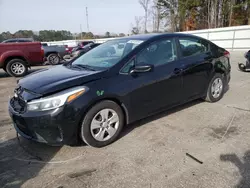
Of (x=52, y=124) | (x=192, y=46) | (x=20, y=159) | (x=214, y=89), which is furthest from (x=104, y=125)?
(x=214, y=89)

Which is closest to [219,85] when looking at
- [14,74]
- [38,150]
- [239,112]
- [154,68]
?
[239,112]

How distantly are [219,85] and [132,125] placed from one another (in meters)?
2.36

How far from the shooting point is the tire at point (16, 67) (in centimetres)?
895

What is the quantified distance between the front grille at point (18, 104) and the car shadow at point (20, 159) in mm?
618

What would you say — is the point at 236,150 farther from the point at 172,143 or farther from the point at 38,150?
the point at 38,150

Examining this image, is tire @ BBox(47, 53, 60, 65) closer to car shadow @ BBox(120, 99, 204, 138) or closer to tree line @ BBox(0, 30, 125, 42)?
car shadow @ BBox(120, 99, 204, 138)

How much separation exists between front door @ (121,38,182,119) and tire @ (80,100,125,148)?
281 mm

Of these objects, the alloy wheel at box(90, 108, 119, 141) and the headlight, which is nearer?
the headlight

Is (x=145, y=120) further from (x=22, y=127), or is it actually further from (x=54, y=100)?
(x=22, y=127)

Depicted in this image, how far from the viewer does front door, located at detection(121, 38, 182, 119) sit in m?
3.22

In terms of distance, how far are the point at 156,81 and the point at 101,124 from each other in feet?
3.77

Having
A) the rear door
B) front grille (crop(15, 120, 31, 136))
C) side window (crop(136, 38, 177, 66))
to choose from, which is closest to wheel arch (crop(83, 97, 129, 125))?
side window (crop(136, 38, 177, 66))

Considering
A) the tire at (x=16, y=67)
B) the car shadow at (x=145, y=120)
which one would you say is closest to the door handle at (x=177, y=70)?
the car shadow at (x=145, y=120)

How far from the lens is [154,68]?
3406mm
